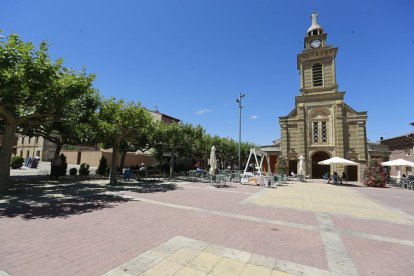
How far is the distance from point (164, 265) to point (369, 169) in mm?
25380

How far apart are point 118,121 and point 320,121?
1073 inches

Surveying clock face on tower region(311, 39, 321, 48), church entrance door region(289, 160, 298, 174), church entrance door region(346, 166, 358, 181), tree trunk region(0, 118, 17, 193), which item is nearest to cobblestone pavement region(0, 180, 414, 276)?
tree trunk region(0, 118, 17, 193)

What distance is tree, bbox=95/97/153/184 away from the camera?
1398cm

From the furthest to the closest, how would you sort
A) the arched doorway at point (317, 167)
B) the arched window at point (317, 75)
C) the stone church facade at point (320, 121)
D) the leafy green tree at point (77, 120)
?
the arched window at point (317, 75)
the arched doorway at point (317, 167)
the stone church facade at point (320, 121)
the leafy green tree at point (77, 120)

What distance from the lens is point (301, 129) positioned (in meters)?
31.9

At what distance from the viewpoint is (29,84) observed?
9.12m

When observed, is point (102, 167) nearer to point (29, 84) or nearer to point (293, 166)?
point (29, 84)

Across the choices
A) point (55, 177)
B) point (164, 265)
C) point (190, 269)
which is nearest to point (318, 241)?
point (190, 269)

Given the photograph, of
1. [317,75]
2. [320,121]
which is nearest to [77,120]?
[320,121]

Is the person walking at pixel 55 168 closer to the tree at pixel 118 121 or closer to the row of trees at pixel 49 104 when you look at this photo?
the row of trees at pixel 49 104

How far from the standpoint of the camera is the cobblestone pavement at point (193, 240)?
13.1 feet

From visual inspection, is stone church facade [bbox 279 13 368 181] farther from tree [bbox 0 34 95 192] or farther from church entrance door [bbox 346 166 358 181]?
tree [bbox 0 34 95 192]

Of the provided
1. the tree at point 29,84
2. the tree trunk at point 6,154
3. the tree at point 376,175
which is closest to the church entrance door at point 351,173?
the tree at point 376,175

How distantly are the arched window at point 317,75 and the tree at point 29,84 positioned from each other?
30769 mm
